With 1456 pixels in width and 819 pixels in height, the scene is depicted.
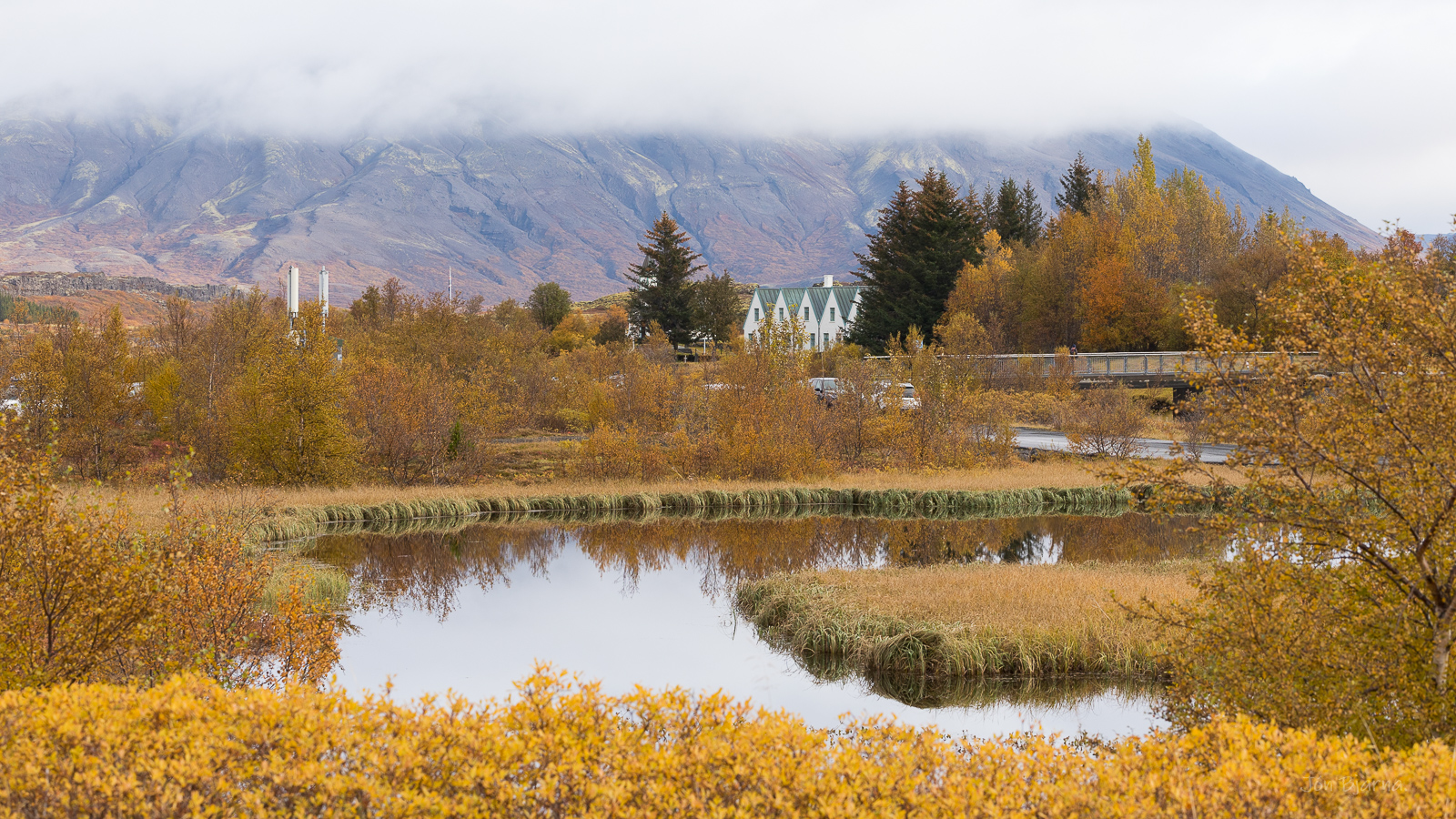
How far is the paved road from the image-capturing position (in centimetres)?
3509

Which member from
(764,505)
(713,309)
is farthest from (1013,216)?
(764,505)

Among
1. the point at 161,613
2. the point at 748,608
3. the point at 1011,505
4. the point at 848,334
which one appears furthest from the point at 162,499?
the point at 848,334

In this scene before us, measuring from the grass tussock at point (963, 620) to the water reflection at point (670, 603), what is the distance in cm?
39

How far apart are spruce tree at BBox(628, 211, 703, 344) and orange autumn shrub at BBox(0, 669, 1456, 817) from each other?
6811 cm

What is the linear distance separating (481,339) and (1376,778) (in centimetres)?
4426

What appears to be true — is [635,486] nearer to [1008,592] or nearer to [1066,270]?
[1008,592]

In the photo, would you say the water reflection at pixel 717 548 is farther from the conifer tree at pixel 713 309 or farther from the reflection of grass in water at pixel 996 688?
the conifer tree at pixel 713 309

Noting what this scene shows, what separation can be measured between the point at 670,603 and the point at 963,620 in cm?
551

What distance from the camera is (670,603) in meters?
17.9

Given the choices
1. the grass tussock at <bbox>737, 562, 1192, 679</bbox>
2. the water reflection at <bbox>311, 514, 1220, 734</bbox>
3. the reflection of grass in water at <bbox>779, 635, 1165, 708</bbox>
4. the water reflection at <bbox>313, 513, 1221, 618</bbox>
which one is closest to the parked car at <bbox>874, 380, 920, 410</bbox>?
the water reflection at <bbox>313, 513, 1221, 618</bbox>

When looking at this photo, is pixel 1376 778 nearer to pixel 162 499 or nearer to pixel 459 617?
pixel 459 617

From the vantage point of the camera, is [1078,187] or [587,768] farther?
[1078,187]

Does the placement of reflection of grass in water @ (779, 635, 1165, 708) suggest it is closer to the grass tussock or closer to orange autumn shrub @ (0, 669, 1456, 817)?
the grass tussock

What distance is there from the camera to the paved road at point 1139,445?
35.1 metres
